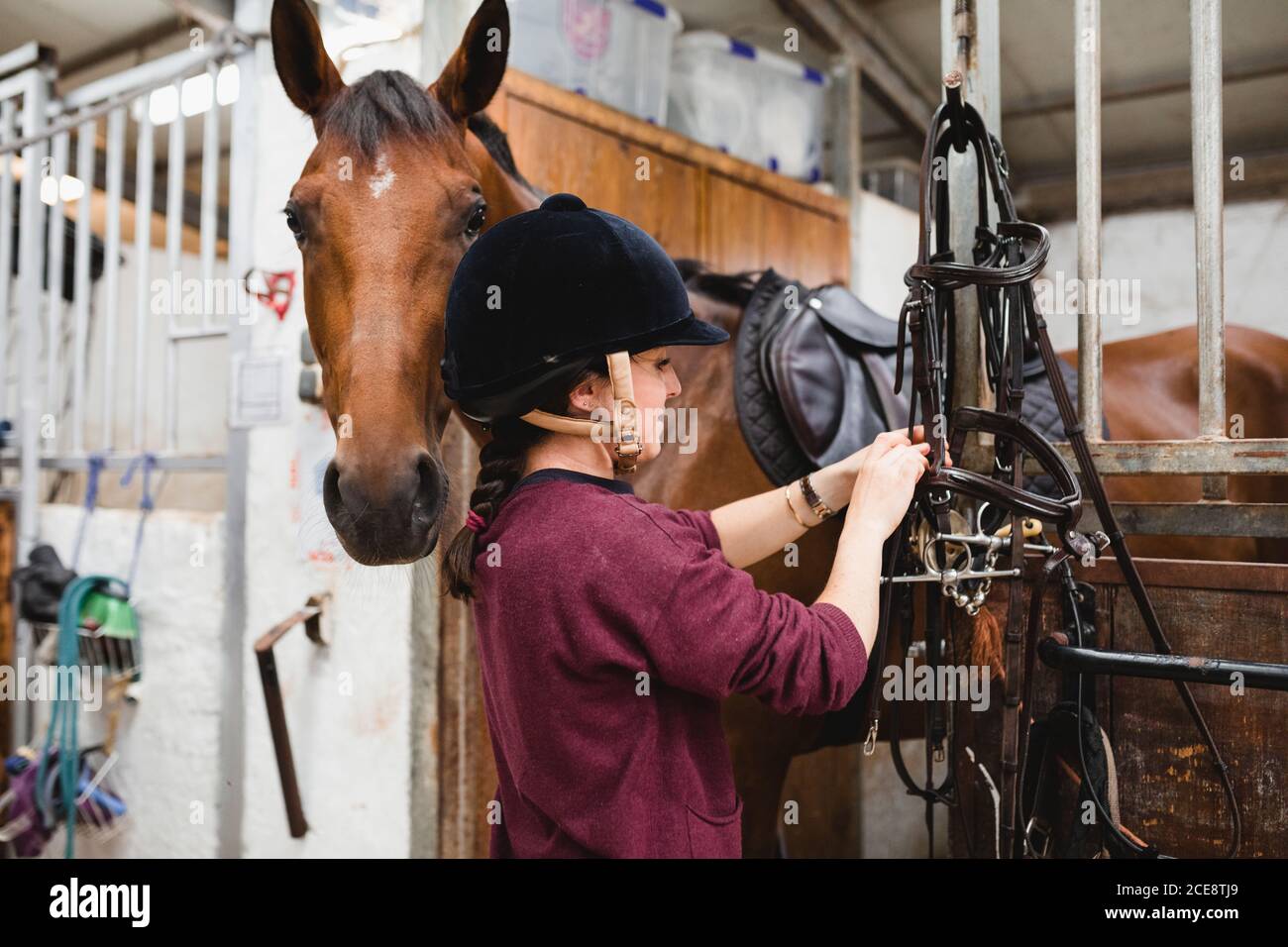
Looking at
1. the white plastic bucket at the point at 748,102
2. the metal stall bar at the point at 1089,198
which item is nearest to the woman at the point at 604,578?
the metal stall bar at the point at 1089,198

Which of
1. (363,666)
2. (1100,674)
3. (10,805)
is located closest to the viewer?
(1100,674)

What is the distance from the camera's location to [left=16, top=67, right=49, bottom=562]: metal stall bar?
121 inches

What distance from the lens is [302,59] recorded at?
149 cm

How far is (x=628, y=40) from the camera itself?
9.32ft

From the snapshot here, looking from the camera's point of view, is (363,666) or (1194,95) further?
(363,666)

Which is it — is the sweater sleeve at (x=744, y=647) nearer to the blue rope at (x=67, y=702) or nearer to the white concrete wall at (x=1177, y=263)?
the blue rope at (x=67, y=702)

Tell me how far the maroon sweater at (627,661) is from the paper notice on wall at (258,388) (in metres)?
1.62

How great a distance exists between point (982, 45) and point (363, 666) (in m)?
2.02

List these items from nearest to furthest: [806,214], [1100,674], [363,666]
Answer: [1100,674]
[363,666]
[806,214]

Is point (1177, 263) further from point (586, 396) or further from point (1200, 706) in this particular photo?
point (586, 396)

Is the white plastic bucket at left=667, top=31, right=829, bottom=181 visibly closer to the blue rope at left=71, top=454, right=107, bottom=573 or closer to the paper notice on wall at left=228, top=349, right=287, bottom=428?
the paper notice on wall at left=228, top=349, right=287, bottom=428

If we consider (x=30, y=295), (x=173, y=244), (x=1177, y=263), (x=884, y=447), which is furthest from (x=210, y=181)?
(x=1177, y=263)
